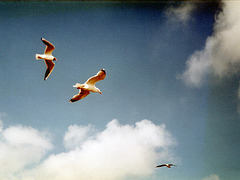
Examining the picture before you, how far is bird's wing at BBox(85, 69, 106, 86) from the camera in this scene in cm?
695

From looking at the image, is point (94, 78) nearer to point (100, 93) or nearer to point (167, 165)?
point (100, 93)

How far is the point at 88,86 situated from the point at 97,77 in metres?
0.50

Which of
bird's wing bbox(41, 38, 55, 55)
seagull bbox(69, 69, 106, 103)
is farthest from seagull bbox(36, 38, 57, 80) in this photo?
seagull bbox(69, 69, 106, 103)

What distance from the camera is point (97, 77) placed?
7109mm

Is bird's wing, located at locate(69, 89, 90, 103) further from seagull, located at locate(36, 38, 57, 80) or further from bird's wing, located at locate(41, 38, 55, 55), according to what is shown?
bird's wing, located at locate(41, 38, 55, 55)

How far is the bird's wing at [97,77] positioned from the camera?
695 cm

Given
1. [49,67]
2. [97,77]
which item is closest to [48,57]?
[49,67]

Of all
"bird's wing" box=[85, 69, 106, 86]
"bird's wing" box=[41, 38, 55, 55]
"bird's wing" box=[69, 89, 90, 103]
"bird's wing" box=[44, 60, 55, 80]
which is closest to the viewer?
"bird's wing" box=[85, 69, 106, 86]

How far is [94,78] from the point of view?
7.15 m

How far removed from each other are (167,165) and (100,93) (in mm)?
7095

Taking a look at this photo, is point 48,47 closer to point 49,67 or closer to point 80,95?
point 49,67

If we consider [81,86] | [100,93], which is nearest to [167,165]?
[100,93]

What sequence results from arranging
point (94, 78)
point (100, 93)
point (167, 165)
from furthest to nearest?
1. point (167, 165)
2. point (100, 93)
3. point (94, 78)

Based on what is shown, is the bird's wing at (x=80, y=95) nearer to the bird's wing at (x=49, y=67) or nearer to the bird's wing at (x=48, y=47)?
the bird's wing at (x=49, y=67)
